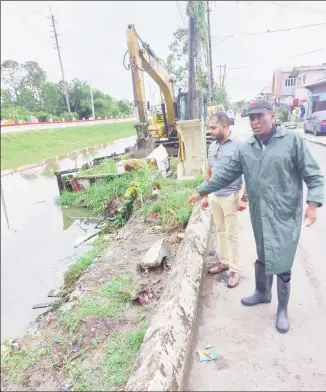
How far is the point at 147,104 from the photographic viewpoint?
29.5 feet

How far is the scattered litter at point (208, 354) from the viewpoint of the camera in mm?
2150

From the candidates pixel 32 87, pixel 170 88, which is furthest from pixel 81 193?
pixel 32 87

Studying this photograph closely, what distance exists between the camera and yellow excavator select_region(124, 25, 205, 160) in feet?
23.4

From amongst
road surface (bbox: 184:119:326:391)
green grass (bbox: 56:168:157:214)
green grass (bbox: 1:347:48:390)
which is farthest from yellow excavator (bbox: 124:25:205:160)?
green grass (bbox: 1:347:48:390)

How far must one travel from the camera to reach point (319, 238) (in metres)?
4.14

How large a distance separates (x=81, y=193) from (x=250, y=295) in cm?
597

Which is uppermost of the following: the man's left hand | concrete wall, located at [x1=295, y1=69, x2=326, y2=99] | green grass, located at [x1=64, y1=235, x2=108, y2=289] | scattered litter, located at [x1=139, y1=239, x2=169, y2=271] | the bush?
concrete wall, located at [x1=295, y1=69, x2=326, y2=99]

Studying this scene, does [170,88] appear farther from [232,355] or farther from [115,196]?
[232,355]

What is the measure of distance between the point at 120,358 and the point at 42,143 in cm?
171

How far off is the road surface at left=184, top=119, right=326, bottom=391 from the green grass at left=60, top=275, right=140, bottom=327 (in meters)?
0.79

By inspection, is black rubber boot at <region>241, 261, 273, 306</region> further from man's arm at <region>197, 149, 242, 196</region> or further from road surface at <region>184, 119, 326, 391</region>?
man's arm at <region>197, 149, 242, 196</region>

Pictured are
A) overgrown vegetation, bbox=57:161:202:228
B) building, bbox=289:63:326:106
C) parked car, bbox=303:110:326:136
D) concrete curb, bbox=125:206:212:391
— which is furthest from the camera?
parked car, bbox=303:110:326:136

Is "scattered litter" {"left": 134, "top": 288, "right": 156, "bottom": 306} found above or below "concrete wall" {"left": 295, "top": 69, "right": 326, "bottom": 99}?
below

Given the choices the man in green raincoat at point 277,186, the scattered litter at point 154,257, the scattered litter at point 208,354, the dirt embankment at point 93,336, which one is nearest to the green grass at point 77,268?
the dirt embankment at point 93,336
